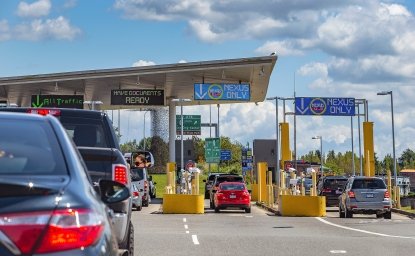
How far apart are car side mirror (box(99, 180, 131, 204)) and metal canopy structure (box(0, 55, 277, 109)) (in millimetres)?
31465

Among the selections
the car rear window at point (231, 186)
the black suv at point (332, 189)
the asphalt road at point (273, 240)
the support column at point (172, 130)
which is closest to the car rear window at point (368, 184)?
the car rear window at point (231, 186)

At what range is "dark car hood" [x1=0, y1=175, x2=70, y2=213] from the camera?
4227mm

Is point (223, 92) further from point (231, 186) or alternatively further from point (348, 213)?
point (348, 213)

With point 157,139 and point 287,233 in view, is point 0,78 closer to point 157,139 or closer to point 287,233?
point 287,233

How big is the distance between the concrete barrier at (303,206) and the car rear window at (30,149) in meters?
26.1

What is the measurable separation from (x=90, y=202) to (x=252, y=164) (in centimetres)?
6248

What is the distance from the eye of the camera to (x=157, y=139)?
122562 mm

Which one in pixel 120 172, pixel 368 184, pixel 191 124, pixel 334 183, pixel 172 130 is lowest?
pixel 120 172

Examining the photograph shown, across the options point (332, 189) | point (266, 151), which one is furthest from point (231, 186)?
point (266, 151)

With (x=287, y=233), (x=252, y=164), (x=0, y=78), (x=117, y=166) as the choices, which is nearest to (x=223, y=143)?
(x=252, y=164)

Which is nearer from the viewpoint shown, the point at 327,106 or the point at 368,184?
the point at 368,184

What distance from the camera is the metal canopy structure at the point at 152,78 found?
38469mm

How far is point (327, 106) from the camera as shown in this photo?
48.9 metres

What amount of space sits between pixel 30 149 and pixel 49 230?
3.53 feet
